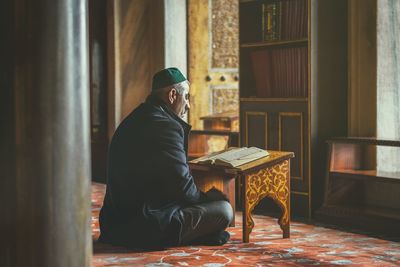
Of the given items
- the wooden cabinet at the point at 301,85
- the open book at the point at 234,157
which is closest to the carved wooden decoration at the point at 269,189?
the open book at the point at 234,157

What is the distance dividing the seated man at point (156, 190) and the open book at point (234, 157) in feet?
0.80

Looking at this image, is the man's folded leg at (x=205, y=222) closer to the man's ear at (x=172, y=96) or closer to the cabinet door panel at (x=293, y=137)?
the man's ear at (x=172, y=96)

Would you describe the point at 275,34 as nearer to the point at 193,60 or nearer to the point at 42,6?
the point at 193,60

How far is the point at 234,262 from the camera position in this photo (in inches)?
157

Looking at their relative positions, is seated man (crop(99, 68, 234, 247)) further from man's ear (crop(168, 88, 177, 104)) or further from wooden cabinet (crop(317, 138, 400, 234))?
wooden cabinet (crop(317, 138, 400, 234))

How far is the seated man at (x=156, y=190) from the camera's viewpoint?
4273 mm

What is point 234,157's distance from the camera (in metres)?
4.58

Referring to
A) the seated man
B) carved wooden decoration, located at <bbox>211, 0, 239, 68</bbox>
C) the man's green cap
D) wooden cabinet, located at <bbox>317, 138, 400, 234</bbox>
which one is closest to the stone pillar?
the seated man

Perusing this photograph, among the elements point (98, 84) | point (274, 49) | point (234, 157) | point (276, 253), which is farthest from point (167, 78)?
point (98, 84)

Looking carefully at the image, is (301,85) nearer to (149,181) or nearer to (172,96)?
(172,96)

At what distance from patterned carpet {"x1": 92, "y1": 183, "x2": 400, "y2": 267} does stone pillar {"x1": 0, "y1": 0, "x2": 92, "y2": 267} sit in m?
2.14

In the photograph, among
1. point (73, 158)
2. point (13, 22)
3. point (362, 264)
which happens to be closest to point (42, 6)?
point (13, 22)

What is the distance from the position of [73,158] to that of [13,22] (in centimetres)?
38

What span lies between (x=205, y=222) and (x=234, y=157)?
1.59ft
